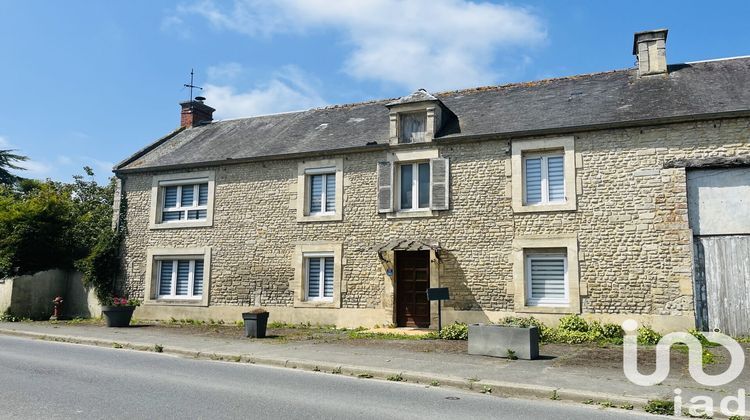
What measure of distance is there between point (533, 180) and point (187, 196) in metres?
10.6

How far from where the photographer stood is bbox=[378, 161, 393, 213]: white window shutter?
1531 centimetres

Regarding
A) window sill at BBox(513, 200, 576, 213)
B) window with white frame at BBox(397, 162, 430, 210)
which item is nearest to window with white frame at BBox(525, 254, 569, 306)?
window sill at BBox(513, 200, 576, 213)

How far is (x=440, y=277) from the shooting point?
47.7ft

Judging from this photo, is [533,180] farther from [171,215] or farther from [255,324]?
[171,215]

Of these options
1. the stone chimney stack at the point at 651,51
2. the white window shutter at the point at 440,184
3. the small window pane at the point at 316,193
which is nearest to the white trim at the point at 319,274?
A: the small window pane at the point at 316,193

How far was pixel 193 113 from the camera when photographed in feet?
72.3

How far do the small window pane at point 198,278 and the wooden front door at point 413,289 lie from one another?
6384 mm

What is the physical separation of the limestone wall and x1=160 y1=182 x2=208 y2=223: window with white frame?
54 centimetres

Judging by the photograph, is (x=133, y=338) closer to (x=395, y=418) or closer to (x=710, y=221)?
(x=395, y=418)

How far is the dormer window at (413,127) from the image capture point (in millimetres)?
15422

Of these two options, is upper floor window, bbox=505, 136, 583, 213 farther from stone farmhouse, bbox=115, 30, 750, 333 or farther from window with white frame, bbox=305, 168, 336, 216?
window with white frame, bbox=305, 168, 336, 216

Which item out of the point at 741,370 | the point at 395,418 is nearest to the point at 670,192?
the point at 741,370

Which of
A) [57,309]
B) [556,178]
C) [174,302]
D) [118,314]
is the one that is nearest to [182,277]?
[174,302]

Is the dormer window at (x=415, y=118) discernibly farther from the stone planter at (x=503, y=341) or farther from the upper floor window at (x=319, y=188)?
the stone planter at (x=503, y=341)
